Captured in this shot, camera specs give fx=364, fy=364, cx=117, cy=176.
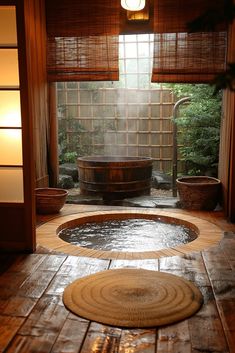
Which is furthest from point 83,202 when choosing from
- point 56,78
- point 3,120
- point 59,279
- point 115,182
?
point 59,279

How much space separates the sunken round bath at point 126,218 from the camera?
124 inches

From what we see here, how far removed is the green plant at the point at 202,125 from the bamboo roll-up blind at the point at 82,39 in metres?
1.86

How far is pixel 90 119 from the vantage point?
8109 millimetres

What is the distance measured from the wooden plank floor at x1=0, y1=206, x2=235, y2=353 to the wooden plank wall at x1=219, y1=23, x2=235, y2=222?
1.34 m

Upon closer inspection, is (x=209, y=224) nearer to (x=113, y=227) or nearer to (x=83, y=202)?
(x=113, y=227)

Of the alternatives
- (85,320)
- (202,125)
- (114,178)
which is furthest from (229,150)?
(85,320)

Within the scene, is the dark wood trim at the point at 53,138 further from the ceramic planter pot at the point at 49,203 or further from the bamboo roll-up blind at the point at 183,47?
the bamboo roll-up blind at the point at 183,47

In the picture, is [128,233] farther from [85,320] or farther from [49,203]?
[85,320]

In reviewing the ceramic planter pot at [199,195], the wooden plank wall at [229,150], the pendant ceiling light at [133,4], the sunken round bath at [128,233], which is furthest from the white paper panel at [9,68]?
the ceramic planter pot at [199,195]

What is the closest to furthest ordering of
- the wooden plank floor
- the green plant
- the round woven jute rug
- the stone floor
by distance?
the wooden plank floor, the round woven jute rug, the stone floor, the green plant

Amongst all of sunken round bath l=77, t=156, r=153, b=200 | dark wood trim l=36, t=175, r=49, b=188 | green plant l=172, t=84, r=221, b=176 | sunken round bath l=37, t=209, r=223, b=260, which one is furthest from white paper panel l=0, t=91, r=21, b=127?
green plant l=172, t=84, r=221, b=176

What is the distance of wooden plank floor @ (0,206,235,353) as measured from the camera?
1.83m

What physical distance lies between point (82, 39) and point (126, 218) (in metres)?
2.68

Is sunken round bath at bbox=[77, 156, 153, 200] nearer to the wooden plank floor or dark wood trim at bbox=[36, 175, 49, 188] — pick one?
dark wood trim at bbox=[36, 175, 49, 188]
